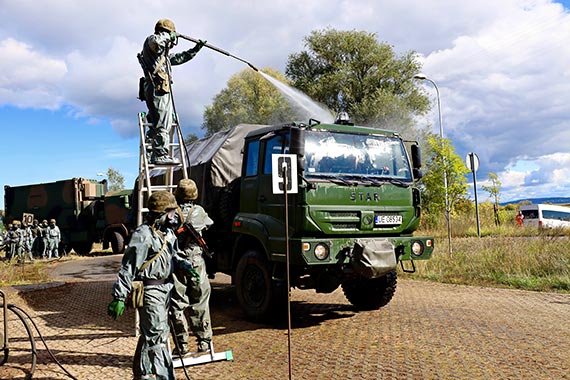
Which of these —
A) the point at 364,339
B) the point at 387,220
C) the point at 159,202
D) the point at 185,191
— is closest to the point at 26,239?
the point at 185,191

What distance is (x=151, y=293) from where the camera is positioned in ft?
14.5

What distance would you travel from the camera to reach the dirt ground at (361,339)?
17.2ft

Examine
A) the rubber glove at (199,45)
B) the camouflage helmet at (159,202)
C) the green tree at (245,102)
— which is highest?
the green tree at (245,102)

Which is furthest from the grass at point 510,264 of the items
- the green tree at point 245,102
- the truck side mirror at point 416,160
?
the green tree at point 245,102

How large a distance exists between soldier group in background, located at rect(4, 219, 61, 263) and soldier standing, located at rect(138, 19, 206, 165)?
50.0 feet

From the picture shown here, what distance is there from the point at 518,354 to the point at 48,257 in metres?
19.7

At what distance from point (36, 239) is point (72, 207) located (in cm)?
196

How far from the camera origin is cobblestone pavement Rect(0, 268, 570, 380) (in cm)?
524

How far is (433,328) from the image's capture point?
688cm

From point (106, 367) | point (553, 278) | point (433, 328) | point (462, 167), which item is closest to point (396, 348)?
point (433, 328)

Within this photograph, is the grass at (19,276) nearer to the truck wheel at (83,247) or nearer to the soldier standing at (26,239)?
the soldier standing at (26,239)

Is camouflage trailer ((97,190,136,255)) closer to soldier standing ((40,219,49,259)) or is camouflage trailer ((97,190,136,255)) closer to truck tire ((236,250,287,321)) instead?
soldier standing ((40,219,49,259))

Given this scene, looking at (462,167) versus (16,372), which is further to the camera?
(462,167)

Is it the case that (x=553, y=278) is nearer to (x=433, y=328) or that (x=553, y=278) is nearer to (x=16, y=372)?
(x=433, y=328)
